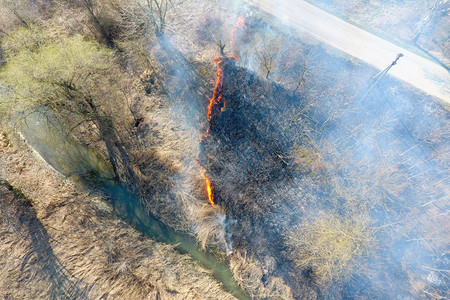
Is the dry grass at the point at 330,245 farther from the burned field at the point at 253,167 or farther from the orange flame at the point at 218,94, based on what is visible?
the orange flame at the point at 218,94

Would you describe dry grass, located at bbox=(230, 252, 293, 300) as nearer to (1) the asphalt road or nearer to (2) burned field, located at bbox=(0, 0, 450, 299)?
(2) burned field, located at bbox=(0, 0, 450, 299)

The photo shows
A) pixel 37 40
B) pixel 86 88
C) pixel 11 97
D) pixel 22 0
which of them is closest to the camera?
pixel 11 97

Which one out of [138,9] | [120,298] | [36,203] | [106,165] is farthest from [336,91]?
[36,203]

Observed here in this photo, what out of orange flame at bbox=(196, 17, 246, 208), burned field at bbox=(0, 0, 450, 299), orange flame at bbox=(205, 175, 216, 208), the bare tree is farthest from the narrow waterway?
the bare tree

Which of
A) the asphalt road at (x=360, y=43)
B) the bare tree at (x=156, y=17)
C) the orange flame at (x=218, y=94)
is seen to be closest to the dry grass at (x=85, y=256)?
the orange flame at (x=218, y=94)

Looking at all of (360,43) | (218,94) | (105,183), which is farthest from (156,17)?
(360,43)

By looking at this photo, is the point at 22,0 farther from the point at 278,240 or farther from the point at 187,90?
the point at 278,240
